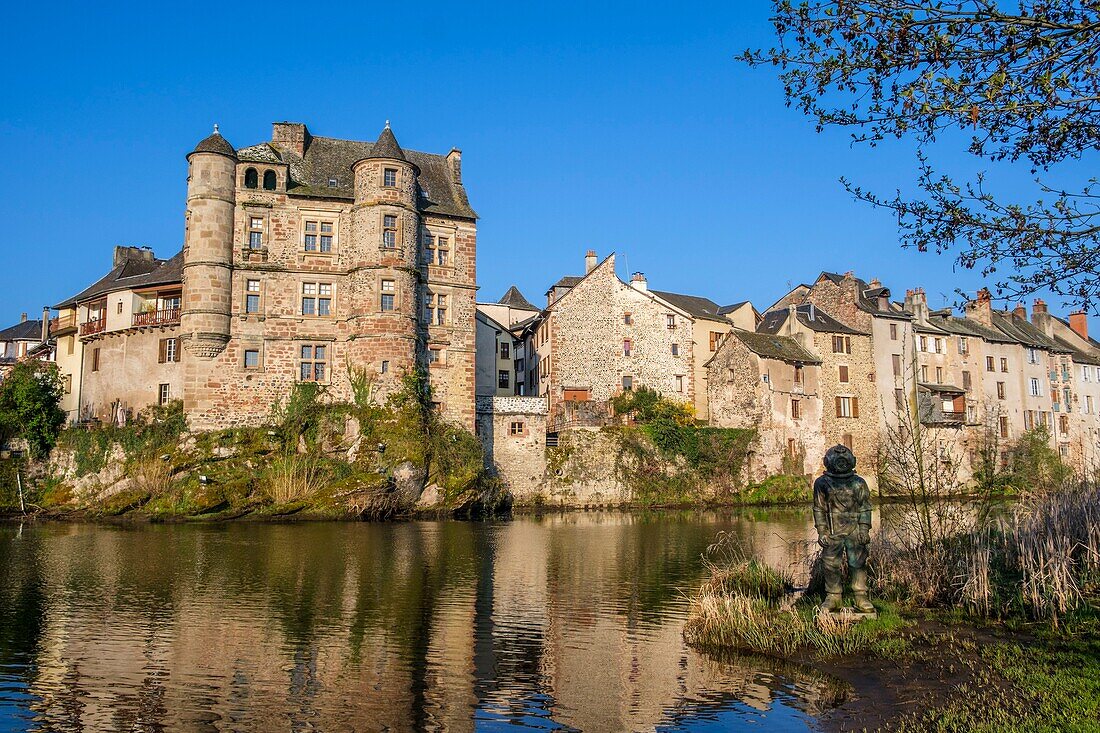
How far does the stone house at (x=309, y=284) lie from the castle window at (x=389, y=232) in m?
0.05

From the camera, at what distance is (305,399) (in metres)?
45.5

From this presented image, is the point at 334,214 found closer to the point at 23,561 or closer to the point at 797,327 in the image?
the point at 23,561

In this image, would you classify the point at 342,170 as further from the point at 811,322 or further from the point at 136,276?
the point at 811,322

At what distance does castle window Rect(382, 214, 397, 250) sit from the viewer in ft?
152

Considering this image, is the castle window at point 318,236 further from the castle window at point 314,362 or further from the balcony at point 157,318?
the balcony at point 157,318

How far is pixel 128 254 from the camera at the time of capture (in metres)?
58.8

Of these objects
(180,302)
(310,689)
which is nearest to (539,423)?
(180,302)

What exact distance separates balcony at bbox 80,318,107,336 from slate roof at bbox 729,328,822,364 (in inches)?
1547

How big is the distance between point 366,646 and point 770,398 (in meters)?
47.1

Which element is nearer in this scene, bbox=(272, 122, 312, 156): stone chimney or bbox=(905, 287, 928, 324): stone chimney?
bbox=(272, 122, 312, 156): stone chimney

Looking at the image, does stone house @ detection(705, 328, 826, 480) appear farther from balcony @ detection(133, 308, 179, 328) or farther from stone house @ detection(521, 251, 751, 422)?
balcony @ detection(133, 308, 179, 328)

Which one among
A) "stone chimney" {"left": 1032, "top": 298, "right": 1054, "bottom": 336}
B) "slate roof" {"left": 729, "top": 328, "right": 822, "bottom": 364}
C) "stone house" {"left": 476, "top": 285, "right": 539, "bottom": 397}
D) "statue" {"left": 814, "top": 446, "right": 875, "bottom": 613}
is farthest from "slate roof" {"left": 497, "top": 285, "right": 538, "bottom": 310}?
"statue" {"left": 814, "top": 446, "right": 875, "bottom": 613}

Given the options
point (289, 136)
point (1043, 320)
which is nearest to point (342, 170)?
point (289, 136)

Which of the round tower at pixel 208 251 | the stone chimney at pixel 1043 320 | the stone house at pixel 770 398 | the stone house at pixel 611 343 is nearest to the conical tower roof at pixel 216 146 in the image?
the round tower at pixel 208 251
